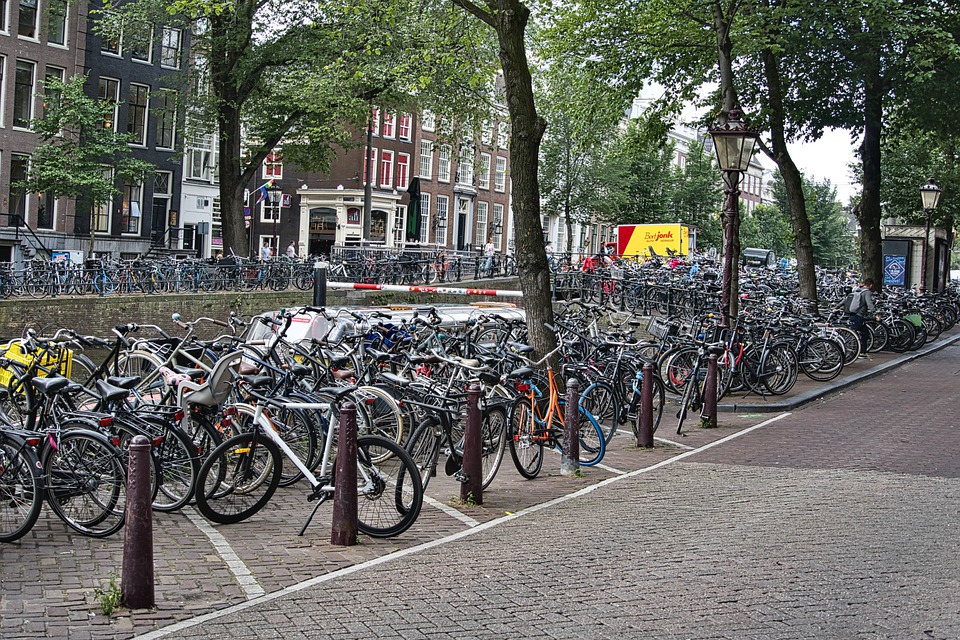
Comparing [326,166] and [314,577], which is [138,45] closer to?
[326,166]

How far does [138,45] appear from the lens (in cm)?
3067

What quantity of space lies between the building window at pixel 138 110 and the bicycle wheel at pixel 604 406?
1358 inches

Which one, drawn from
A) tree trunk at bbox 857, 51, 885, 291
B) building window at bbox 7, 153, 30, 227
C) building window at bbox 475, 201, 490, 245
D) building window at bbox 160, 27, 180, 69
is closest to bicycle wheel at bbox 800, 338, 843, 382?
tree trunk at bbox 857, 51, 885, 291

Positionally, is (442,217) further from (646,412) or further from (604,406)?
(604,406)

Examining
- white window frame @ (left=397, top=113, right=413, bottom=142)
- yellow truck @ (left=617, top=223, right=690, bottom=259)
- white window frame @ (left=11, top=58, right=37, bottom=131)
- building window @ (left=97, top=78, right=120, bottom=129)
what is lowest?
yellow truck @ (left=617, top=223, right=690, bottom=259)

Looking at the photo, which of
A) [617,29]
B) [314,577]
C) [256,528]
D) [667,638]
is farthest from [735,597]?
[617,29]

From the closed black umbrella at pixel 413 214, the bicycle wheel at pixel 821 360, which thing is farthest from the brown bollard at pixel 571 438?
the closed black umbrella at pixel 413 214

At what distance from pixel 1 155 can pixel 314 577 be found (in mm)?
Answer: 33337

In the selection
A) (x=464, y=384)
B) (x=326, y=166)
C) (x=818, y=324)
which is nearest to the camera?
(x=464, y=384)

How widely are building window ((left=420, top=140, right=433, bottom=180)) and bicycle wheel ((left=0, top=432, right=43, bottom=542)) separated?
5315cm

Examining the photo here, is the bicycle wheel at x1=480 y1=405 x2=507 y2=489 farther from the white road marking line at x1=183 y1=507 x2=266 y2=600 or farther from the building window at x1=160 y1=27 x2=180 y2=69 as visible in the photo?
the building window at x1=160 y1=27 x2=180 y2=69

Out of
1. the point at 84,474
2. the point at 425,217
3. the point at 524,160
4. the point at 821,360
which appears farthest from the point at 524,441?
the point at 425,217

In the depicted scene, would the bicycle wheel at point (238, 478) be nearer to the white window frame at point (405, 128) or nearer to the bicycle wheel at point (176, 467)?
the bicycle wheel at point (176, 467)

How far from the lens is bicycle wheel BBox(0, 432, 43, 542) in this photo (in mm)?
6191
